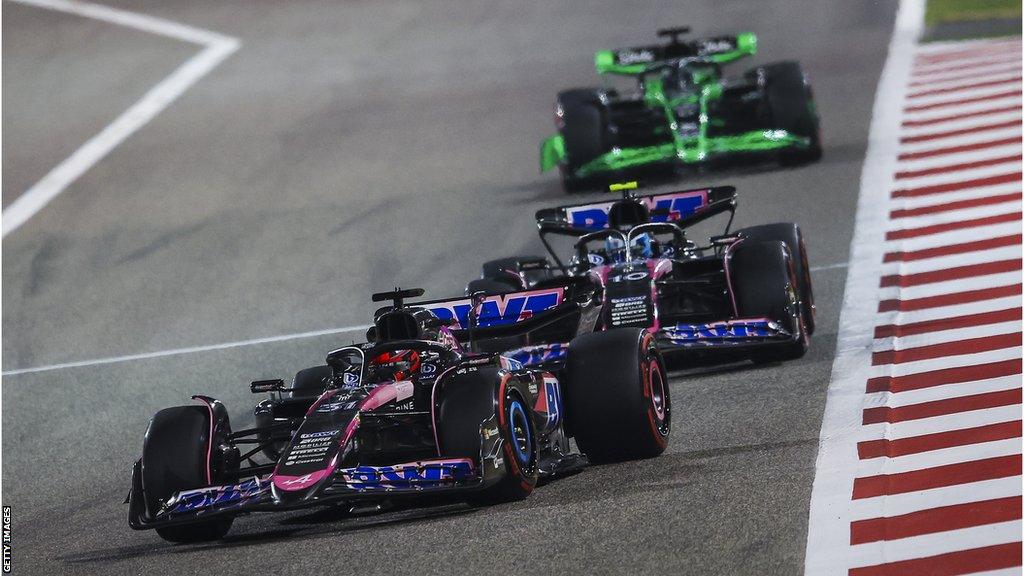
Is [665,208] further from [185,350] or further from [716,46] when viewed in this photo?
[716,46]

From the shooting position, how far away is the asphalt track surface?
30.3 ft

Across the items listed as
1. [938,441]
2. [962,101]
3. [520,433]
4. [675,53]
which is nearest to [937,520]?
[938,441]

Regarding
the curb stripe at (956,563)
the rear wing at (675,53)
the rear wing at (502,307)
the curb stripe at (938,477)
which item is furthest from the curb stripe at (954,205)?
the curb stripe at (956,563)

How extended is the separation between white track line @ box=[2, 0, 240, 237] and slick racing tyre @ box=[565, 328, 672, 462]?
48.2 feet

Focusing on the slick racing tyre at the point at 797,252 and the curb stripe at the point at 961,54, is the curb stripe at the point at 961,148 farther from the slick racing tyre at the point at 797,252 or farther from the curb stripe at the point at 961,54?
the slick racing tyre at the point at 797,252

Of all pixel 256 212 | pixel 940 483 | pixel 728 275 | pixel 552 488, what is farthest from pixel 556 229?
pixel 256 212

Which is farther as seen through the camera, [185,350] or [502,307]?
[185,350]

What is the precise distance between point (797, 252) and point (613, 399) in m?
3.79

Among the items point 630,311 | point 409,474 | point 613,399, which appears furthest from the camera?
point 630,311

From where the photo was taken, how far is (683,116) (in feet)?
64.7

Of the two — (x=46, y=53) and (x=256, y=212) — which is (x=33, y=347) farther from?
(x=46, y=53)

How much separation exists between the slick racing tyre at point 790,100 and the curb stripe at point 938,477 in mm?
10609

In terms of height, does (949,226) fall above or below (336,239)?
below

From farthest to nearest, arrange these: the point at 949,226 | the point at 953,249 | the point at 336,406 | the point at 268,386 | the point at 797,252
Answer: the point at 949,226, the point at 953,249, the point at 797,252, the point at 268,386, the point at 336,406
